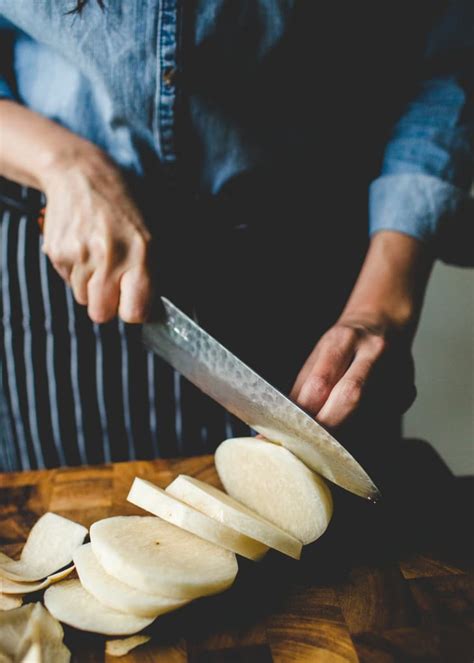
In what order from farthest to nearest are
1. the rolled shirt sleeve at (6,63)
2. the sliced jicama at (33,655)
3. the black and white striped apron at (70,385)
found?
the black and white striped apron at (70,385) → the rolled shirt sleeve at (6,63) → the sliced jicama at (33,655)

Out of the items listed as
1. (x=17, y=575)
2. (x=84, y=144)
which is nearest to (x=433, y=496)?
(x=17, y=575)

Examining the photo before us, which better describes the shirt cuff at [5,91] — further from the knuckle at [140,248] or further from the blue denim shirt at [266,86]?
the knuckle at [140,248]

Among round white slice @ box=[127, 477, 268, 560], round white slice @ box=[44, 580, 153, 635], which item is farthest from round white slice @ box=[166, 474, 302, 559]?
round white slice @ box=[44, 580, 153, 635]

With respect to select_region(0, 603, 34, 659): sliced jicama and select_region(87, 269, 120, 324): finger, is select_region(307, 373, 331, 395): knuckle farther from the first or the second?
select_region(0, 603, 34, 659): sliced jicama

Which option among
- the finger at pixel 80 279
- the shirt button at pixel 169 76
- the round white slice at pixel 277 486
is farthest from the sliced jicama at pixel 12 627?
the shirt button at pixel 169 76

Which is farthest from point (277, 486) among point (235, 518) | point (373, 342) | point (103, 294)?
point (103, 294)

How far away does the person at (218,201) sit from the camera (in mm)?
819

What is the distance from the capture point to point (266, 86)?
0.93m

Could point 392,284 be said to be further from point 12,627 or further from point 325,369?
point 12,627

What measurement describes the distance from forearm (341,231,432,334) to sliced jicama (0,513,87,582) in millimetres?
423

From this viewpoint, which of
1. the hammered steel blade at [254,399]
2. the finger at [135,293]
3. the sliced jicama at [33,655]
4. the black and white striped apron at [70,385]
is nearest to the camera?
the sliced jicama at [33,655]

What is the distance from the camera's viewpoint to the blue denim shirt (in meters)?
0.83

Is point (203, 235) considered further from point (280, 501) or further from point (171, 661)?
point (171, 661)

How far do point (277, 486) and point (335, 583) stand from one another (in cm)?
12
